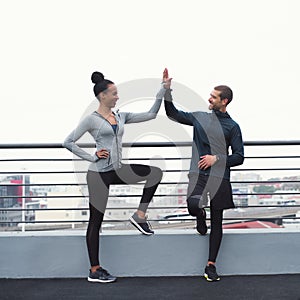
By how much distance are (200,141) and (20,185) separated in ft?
5.33

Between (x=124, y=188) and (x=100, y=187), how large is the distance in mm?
424

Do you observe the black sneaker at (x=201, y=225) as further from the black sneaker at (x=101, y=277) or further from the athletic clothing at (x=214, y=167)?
the black sneaker at (x=101, y=277)

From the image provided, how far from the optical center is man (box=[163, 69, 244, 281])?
13.1 feet

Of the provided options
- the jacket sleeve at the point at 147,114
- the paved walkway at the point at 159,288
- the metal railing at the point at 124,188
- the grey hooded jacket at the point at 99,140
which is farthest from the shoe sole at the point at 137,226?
the jacket sleeve at the point at 147,114

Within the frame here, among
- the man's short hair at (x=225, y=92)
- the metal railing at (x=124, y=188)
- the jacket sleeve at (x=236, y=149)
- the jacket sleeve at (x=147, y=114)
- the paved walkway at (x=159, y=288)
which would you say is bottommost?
the paved walkway at (x=159, y=288)

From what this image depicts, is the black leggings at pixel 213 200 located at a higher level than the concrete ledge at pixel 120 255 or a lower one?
higher

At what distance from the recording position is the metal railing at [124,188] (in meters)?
4.40

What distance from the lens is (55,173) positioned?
177 inches

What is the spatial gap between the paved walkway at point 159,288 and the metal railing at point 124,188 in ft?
1.69

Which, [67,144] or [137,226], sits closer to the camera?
[67,144]

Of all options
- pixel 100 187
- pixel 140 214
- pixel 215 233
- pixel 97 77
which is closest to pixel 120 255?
pixel 140 214

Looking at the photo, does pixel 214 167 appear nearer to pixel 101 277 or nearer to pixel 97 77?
pixel 97 77

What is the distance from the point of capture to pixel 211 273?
4090 millimetres

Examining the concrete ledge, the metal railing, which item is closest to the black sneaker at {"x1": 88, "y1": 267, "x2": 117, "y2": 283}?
the concrete ledge
